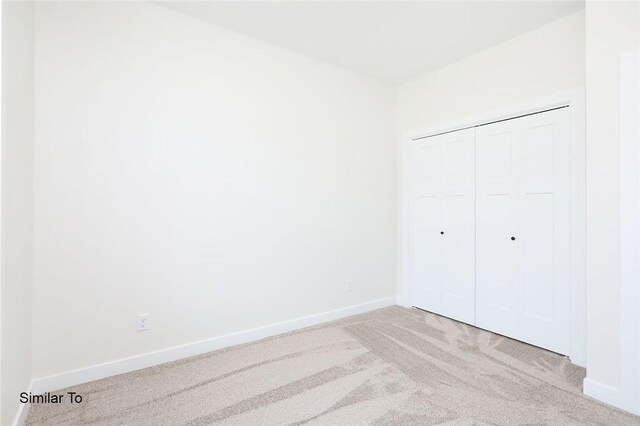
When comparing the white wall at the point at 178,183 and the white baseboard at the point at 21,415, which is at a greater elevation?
the white wall at the point at 178,183

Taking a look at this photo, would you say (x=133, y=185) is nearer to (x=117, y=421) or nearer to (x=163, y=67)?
(x=163, y=67)

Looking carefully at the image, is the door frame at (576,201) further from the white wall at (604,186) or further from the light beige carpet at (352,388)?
the white wall at (604,186)

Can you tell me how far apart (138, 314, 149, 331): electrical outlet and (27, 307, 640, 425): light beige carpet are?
0.98ft

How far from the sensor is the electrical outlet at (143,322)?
7.39 ft

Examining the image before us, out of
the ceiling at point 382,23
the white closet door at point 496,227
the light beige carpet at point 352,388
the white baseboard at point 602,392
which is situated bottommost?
the light beige carpet at point 352,388

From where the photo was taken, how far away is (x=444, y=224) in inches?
132

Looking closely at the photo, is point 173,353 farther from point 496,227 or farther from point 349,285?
point 496,227

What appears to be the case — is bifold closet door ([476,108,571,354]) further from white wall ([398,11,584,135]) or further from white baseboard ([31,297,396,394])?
white baseboard ([31,297,396,394])

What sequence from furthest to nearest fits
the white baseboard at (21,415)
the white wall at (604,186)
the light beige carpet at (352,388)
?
the white wall at (604,186)
the light beige carpet at (352,388)
the white baseboard at (21,415)

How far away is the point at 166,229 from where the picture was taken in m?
2.36

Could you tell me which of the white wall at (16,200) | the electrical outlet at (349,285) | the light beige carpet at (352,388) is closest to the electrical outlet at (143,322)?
the light beige carpet at (352,388)

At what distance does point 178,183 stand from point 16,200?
37.5 inches

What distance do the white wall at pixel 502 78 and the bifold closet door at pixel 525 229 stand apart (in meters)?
0.25

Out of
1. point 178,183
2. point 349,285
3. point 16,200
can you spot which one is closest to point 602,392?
point 349,285
